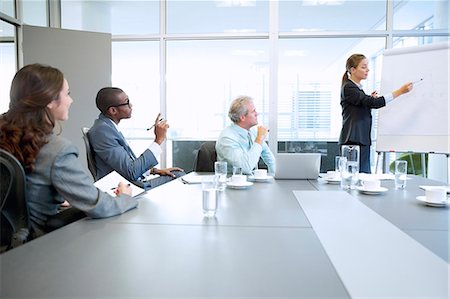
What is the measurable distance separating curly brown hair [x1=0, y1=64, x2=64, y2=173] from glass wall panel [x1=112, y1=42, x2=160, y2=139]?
3074mm

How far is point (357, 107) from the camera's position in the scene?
10.1ft

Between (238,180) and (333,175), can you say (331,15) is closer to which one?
(333,175)

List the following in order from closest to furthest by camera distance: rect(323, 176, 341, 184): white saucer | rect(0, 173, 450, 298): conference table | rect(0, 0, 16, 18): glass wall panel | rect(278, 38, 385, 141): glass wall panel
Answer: rect(0, 173, 450, 298): conference table < rect(323, 176, 341, 184): white saucer < rect(0, 0, 16, 18): glass wall panel < rect(278, 38, 385, 141): glass wall panel

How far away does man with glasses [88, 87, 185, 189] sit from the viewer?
82.9 inches

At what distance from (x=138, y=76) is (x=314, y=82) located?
2143 mm

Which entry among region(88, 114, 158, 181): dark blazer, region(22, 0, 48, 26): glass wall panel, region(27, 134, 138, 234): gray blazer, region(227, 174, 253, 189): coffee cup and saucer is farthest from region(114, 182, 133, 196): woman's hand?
region(22, 0, 48, 26): glass wall panel

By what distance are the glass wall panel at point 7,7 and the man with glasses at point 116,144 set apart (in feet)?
7.82

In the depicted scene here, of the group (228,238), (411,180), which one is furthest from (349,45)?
(228,238)

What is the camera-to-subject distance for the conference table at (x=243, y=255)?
2.15 feet

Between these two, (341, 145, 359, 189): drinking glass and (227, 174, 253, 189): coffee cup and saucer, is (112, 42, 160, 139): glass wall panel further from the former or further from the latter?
(341, 145, 359, 189): drinking glass

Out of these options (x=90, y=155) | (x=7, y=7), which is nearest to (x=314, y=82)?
(x=90, y=155)

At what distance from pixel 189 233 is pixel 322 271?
396 millimetres

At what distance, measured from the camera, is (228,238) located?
3.10ft

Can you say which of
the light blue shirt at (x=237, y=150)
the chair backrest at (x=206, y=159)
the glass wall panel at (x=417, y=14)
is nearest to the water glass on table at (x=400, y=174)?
the light blue shirt at (x=237, y=150)
